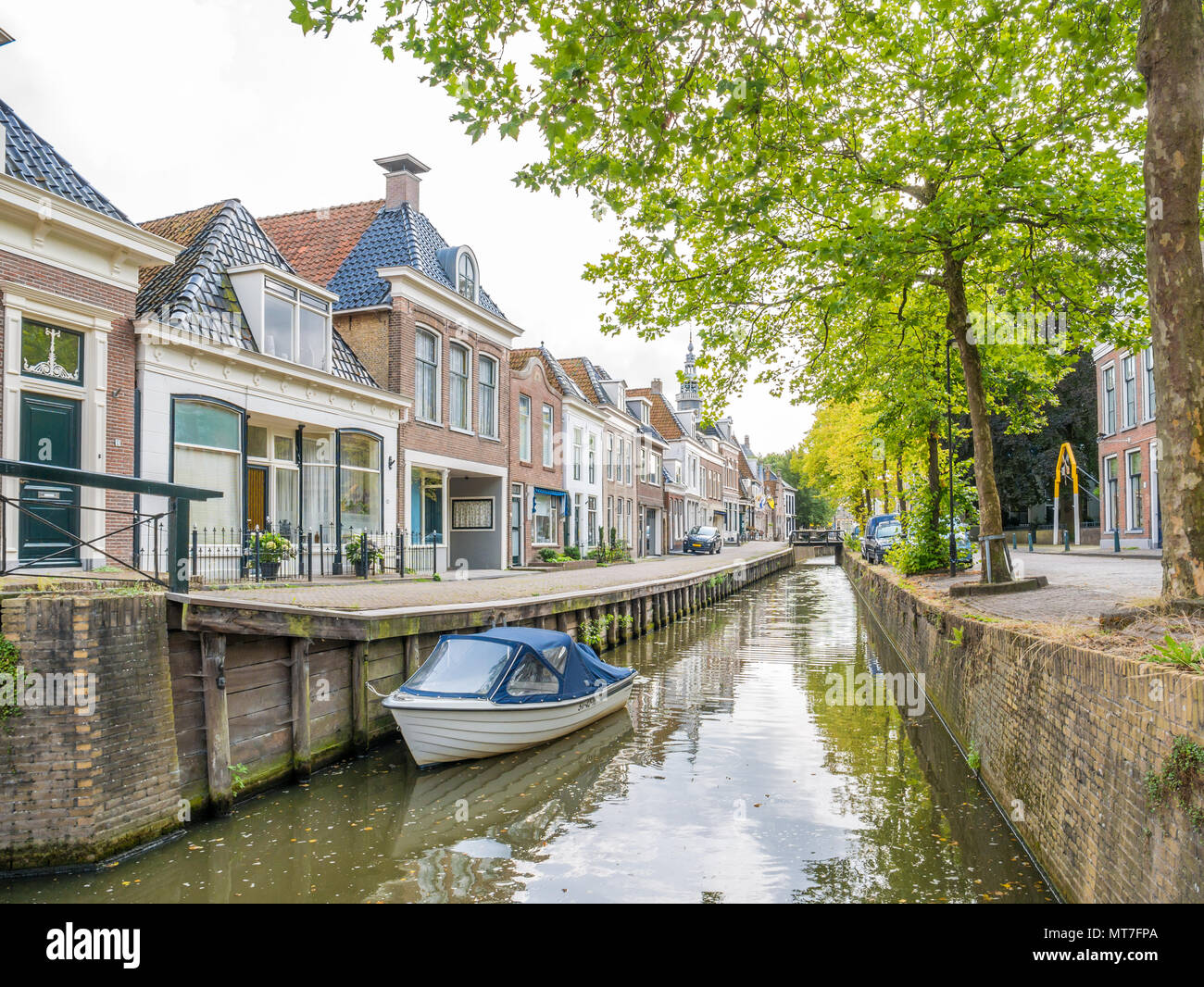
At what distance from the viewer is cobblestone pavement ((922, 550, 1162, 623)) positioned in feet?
30.0

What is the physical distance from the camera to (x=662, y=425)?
56.8 metres

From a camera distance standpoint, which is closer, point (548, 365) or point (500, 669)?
point (500, 669)

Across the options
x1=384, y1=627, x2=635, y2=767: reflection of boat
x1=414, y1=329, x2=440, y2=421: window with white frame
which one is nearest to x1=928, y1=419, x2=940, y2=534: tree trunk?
x1=384, y1=627, x2=635, y2=767: reflection of boat

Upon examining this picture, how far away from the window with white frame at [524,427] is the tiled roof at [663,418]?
2688 centimetres

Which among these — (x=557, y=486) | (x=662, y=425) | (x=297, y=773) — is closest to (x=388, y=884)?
(x=297, y=773)

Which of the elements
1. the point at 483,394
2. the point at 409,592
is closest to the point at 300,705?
the point at 409,592

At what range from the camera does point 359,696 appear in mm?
9961

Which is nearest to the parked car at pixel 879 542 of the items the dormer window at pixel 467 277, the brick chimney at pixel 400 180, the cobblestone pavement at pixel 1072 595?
the cobblestone pavement at pixel 1072 595

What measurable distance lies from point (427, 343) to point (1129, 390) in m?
25.1

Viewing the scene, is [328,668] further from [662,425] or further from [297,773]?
[662,425]

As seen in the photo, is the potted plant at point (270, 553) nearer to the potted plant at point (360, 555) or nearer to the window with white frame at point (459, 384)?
the potted plant at point (360, 555)

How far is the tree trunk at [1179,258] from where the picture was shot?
19.7ft

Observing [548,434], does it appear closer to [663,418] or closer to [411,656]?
[411,656]

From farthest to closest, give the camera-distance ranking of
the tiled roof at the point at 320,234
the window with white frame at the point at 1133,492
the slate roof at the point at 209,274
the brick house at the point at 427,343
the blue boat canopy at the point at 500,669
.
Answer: the window with white frame at the point at 1133,492, the tiled roof at the point at 320,234, the brick house at the point at 427,343, the slate roof at the point at 209,274, the blue boat canopy at the point at 500,669
